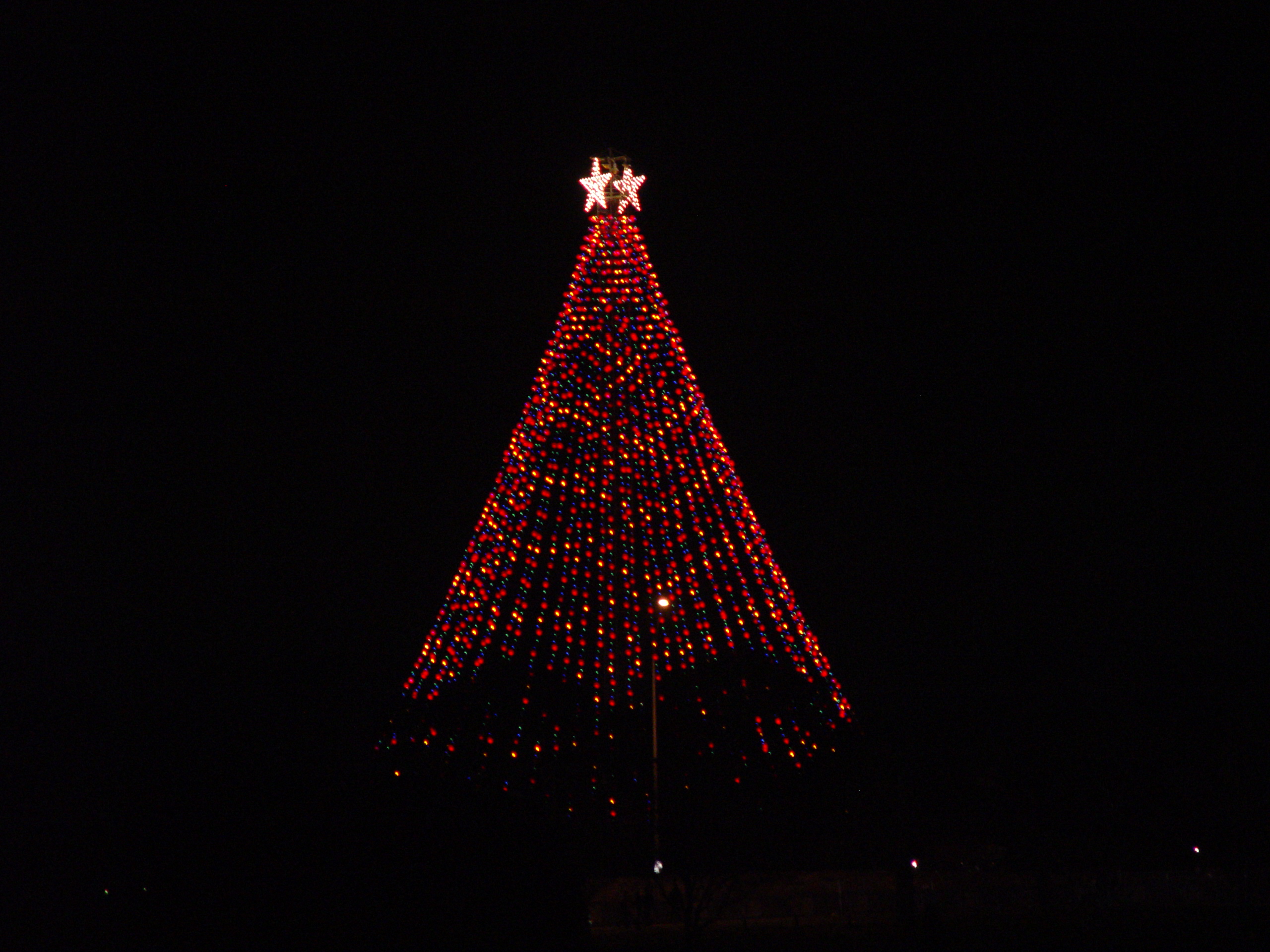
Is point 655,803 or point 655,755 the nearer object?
point 655,803

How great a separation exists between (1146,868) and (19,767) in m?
18.9

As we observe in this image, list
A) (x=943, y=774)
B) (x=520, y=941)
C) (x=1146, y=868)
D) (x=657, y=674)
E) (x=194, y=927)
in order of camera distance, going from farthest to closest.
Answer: (x=1146, y=868), (x=943, y=774), (x=657, y=674), (x=520, y=941), (x=194, y=927)

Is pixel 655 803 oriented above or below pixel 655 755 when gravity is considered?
below

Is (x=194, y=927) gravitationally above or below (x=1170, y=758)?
below

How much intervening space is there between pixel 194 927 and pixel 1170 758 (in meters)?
16.6

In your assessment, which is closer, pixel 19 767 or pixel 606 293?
pixel 19 767

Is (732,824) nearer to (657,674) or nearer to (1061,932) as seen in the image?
(657,674)

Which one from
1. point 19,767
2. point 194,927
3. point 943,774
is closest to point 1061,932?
point 943,774

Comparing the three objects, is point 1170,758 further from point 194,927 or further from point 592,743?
point 194,927

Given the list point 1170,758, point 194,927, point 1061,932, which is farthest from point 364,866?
point 1170,758

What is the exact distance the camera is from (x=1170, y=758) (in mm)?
21312

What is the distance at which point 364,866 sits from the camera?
11242 mm

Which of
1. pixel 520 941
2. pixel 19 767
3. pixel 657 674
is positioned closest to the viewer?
pixel 520 941

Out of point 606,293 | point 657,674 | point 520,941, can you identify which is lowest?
point 520,941
